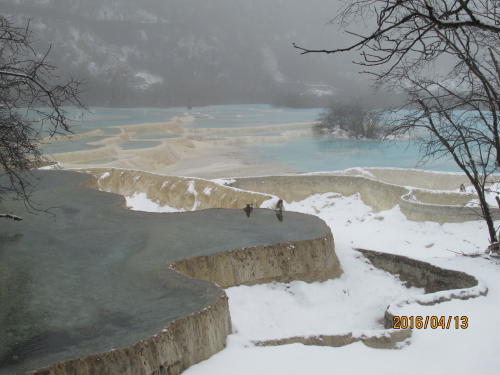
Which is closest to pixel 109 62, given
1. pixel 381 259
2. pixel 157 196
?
pixel 157 196

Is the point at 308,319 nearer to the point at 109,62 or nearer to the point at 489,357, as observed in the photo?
the point at 489,357

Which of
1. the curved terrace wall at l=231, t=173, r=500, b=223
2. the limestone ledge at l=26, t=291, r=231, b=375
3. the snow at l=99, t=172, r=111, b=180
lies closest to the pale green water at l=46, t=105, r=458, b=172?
the curved terrace wall at l=231, t=173, r=500, b=223

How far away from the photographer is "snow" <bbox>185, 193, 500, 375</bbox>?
19.8 feet

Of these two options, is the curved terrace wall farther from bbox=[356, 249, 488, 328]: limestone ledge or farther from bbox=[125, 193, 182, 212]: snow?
bbox=[356, 249, 488, 328]: limestone ledge

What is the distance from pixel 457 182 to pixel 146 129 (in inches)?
1855

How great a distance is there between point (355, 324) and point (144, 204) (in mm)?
16556

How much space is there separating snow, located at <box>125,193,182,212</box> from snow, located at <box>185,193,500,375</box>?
42.2 feet

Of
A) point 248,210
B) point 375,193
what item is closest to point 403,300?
point 248,210

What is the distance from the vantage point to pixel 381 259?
35.6ft

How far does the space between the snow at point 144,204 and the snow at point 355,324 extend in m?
12.9

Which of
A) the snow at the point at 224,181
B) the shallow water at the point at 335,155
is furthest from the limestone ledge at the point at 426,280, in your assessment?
the shallow water at the point at 335,155

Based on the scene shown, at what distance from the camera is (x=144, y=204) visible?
23.7m

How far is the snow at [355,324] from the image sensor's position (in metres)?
6.03

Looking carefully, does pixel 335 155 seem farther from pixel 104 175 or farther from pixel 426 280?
pixel 426 280
